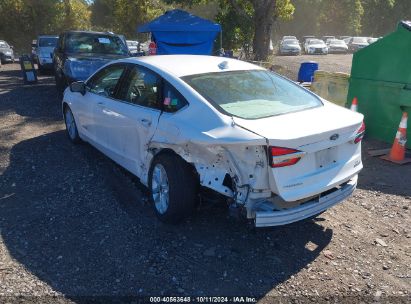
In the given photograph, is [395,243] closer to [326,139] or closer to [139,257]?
[326,139]

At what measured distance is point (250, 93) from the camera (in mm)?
3996

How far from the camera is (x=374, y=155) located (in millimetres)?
6363

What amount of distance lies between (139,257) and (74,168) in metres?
2.49

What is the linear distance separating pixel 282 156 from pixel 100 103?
113 inches

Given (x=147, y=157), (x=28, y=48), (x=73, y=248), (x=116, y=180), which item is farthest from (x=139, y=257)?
(x=28, y=48)

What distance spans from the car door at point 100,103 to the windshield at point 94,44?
5.53 meters

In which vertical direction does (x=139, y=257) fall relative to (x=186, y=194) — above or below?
below

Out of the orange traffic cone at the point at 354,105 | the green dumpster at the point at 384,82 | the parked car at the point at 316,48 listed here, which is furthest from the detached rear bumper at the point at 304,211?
the parked car at the point at 316,48

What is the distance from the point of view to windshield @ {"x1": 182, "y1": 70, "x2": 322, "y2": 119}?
12.1ft

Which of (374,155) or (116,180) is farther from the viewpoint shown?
(374,155)

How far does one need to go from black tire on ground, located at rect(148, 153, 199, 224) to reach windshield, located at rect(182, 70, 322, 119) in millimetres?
655

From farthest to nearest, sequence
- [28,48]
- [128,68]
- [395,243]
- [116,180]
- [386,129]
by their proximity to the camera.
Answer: [28,48] < [386,129] < [116,180] < [128,68] < [395,243]

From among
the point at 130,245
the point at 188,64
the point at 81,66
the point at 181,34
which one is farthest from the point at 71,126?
the point at 181,34

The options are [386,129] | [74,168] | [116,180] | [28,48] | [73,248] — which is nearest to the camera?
[73,248]
